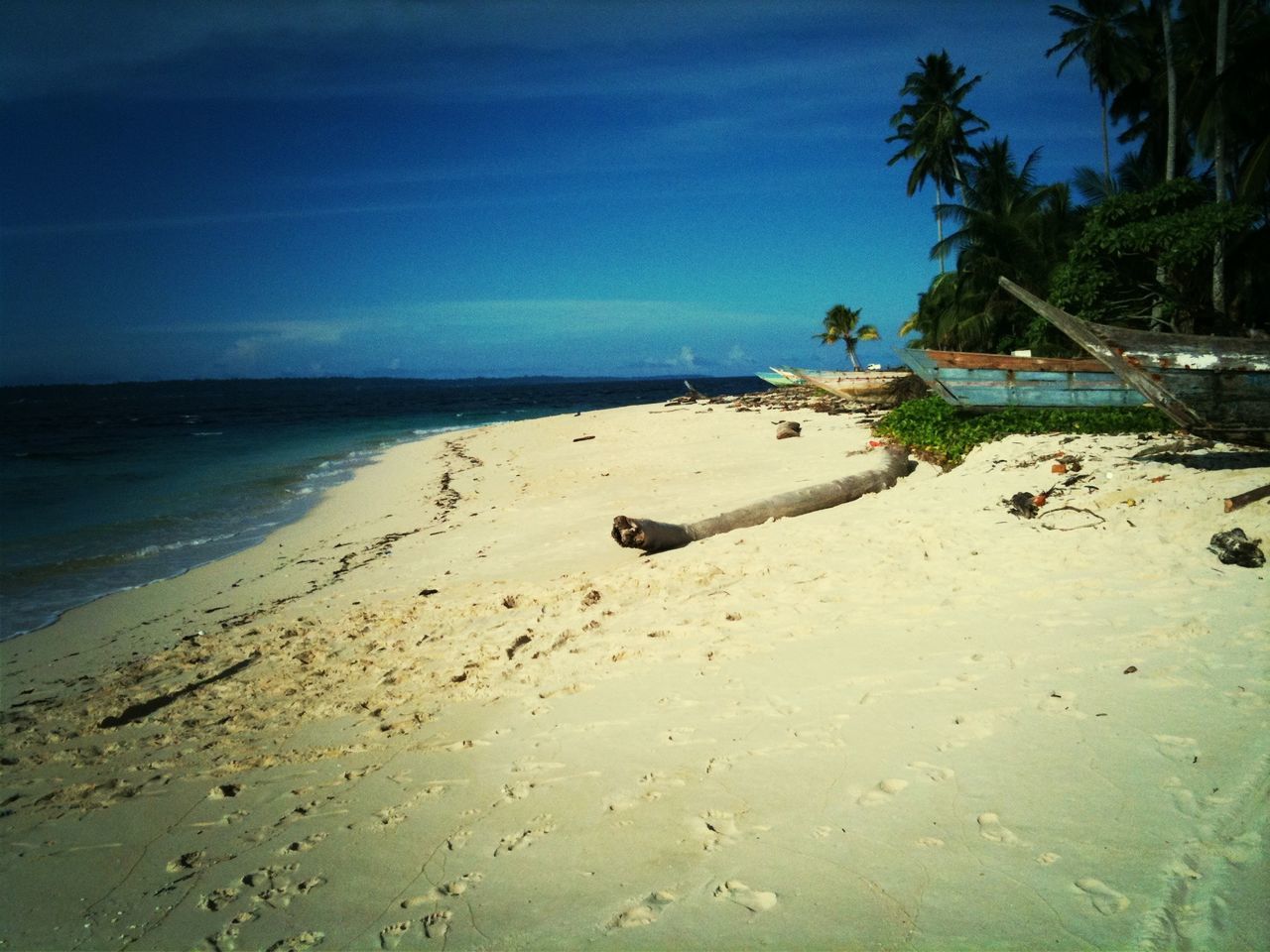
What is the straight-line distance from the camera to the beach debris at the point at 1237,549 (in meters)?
5.21

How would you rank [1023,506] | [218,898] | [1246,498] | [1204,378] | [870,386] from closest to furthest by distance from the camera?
1. [218,898]
2. [1246,498]
3. [1023,506]
4. [1204,378]
5. [870,386]

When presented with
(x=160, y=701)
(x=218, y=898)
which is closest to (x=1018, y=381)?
(x=160, y=701)

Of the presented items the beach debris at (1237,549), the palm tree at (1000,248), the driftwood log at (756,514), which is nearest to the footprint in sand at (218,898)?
the driftwood log at (756,514)

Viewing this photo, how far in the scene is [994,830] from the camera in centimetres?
286

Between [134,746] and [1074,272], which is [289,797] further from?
[1074,272]

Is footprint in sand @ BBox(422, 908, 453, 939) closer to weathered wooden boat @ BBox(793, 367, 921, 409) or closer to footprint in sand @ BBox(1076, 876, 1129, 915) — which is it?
footprint in sand @ BBox(1076, 876, 1129, 915)

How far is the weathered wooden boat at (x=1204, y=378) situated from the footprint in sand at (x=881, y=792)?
246 inches

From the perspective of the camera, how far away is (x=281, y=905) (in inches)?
114

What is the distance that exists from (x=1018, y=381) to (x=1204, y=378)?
4728 millimetres

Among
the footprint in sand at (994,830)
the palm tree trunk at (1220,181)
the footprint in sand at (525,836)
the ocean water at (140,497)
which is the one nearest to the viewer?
the footprint in sand at (994,830)

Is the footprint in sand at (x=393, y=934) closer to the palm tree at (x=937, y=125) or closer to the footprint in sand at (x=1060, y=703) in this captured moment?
the footprint in sand at (x=1060, y=703)

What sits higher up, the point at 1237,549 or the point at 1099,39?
the point at 1099,39

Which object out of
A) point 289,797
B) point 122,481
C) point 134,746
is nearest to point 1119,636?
point 289,797

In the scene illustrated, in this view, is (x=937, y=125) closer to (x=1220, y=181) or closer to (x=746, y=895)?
(x=1220, y=181)
